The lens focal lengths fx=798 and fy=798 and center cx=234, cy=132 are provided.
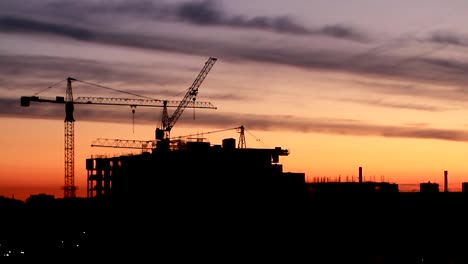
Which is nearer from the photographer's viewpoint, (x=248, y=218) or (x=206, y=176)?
(x=248, y=218)

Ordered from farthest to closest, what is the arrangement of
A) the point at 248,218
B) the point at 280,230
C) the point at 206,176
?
the point at 206,176 → the point at 248,218 → the point at 280,230

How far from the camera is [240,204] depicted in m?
172

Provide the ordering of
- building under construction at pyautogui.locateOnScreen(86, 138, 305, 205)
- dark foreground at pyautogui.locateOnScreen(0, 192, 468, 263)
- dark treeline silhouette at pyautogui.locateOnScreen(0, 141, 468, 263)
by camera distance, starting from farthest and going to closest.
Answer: building under construction at pyautogui.locateOnScreen(86, 138, 305, 205) < dark treeline silhouette at pyautogui.locateOnScreen(0, 141, 468, 263) < dark foreground at pyautogui.locateOnScreen(0, 192, 468, 263)

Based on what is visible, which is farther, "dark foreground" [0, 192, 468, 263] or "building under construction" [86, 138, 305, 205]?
"building under construction" [86, 138, 305, 205]

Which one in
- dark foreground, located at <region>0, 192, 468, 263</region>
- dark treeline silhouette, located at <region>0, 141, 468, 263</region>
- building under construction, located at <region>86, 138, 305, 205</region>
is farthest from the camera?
building under construction, located at <region>86, 138, 305, 205</region>

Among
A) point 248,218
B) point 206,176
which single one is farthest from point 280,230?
point 206,176

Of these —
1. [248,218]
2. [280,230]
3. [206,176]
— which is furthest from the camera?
[206,176]

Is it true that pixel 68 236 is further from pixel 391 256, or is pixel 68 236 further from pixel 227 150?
pixel 391 256

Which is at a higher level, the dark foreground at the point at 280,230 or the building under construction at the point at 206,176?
the building under construction at the point at 206,176

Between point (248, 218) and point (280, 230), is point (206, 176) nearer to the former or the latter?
point (248, 218)

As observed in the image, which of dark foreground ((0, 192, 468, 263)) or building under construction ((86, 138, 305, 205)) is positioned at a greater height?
building under construction ((86, 138, 305, 205))

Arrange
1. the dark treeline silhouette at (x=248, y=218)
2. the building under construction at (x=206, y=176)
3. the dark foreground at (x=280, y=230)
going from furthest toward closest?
the building under construction at (x=206, y=176)
the dark treeline silhouette at (x=248, y=218)
the dark foreground at (x=280, y=230)

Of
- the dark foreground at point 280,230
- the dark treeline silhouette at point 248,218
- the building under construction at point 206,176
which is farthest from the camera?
the building under construction at point 206,176

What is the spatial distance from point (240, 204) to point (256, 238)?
1555 centimetres
